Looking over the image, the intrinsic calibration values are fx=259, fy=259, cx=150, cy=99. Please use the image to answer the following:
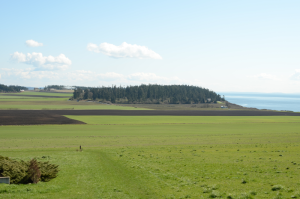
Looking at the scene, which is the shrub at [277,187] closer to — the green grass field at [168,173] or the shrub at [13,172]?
the green grass field at [168,173]

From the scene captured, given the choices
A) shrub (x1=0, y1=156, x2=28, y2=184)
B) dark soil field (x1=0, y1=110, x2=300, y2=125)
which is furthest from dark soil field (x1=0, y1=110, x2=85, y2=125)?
shrub (x1=0, y1=156, x2=28, y2=184)

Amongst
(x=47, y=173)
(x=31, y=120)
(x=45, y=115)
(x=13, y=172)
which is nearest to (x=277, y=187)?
(x=47, y=173)

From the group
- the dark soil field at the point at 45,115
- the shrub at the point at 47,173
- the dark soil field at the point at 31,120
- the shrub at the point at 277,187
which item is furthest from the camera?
the dark soil field at the point at 45,115

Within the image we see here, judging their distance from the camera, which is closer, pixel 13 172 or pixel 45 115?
pixel 13 172

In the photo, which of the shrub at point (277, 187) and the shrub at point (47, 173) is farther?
the shrub at point (47, 173)

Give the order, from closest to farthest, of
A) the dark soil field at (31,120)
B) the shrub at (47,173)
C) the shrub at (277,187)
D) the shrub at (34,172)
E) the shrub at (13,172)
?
the shrub at (277,187), the shrub at (13,172), the shrub at (34,172), the shrub at (47,173), the dark soil field at (31,120)

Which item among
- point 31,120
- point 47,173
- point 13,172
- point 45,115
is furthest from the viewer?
point 45,115

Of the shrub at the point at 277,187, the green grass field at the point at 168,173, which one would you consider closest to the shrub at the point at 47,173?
the green grass field at the point at 168,173

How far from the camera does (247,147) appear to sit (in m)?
35.2

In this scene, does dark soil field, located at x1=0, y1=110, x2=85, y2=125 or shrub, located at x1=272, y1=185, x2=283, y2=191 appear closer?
shrub, located at x1=272, y1=185, x2=283, y2=191

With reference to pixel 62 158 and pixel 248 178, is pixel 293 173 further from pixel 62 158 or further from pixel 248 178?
pixel 62 158

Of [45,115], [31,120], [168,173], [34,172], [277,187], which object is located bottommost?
[31,120]

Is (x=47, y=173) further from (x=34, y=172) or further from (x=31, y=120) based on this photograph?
(x=31, y=120)

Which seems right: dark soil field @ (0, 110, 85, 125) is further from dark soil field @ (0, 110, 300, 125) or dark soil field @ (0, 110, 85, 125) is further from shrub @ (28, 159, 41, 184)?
shrub @ (28, 159, 41, 184)
